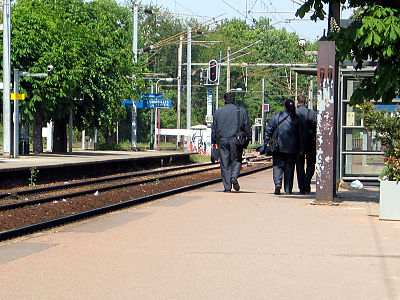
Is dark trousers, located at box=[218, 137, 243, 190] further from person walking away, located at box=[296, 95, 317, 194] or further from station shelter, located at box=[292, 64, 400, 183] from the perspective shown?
station shelter, located at box=[292, 64, 400, 183]

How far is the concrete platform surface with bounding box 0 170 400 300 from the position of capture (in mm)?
6934

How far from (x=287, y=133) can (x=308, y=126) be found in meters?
0.48

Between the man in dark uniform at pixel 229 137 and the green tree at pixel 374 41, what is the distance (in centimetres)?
334

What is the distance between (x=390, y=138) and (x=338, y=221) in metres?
2.65

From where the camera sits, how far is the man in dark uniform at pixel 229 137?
17.2 meters

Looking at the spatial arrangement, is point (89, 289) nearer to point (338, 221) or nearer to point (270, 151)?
point (338, 221)

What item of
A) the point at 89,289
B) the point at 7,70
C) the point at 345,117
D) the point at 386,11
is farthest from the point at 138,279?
the point at 7,70

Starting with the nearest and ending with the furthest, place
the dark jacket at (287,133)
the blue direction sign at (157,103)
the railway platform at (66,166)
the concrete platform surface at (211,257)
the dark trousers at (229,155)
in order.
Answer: the concrete platform surface at (211,257) < the dark jacket at (287,133) < the dark trousers at (229,155) < the railway platform at (66,166) < the blue direction sign at (157,103)

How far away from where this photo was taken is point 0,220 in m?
13.1

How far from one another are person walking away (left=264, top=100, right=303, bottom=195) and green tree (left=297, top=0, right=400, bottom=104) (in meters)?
2.69

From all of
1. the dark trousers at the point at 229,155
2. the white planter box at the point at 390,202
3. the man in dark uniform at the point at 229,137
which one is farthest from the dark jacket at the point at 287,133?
the white planter box at the point at 390,202

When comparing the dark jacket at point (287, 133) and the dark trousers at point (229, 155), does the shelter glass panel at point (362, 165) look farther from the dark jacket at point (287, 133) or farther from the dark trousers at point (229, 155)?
the dark trousers at point (229, 155)

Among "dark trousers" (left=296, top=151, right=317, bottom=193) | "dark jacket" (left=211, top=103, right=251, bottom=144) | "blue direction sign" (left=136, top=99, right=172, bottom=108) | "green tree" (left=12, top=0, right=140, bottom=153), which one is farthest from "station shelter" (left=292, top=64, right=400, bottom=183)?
"blue direction sign" (left=136, top=99, right=172, bottom=108)

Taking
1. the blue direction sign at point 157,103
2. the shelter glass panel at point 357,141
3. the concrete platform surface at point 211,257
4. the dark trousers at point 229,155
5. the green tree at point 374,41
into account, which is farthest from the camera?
the blue direction sign at point 157,103
